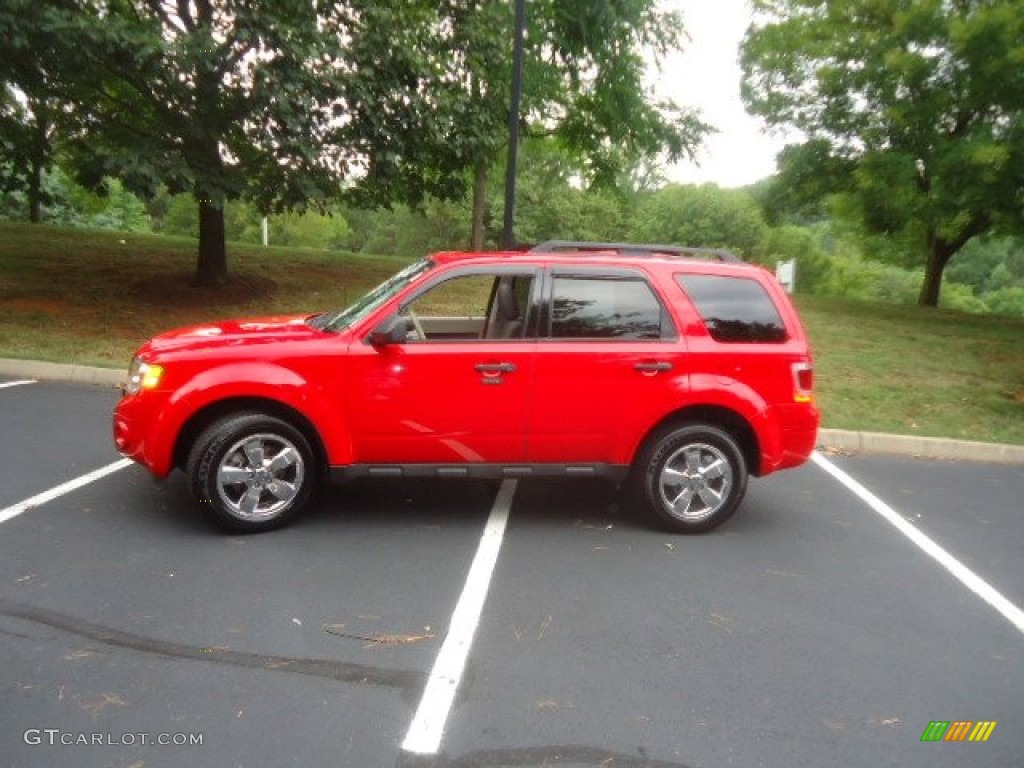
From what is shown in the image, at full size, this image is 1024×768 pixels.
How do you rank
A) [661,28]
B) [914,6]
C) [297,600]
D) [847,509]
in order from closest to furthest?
1. [297,600]
2. [847,509]
3. [914,6]
4. [661,28]

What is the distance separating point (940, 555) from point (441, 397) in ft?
11.2

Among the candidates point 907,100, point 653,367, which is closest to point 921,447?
point 653,367

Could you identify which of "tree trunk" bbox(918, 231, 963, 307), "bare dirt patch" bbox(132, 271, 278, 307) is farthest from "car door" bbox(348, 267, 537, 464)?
"tree trunk" bbox(918, 231, 963, 307)

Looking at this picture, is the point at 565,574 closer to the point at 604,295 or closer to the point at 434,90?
the point at 604,295

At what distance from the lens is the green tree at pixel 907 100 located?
14.8 m

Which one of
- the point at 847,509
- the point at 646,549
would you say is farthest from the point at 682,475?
the point at 847,509

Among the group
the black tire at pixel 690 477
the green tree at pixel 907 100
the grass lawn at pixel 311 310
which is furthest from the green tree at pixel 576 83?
the black tire at pixel 690 477

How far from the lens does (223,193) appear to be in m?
11.6

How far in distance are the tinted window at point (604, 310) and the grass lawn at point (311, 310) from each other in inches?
160

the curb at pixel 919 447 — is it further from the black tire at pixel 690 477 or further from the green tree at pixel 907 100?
the green tree at pixel 907 100

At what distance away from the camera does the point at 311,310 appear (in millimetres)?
13656

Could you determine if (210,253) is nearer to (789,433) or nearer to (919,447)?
(919,447)

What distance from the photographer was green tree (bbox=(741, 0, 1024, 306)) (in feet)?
48.5

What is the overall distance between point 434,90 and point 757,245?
50.4m
